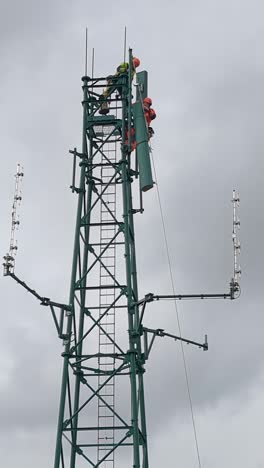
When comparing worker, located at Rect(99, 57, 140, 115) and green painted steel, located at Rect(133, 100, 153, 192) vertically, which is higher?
worker, located at Rect(99, 57, 140, 115)

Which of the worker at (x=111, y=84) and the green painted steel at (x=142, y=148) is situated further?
the worker at (x=111, y=84)

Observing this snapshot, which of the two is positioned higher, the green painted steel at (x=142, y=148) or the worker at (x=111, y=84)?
the worker at (x=111, y=84)

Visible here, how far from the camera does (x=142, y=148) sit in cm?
4916

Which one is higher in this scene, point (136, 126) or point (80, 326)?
point (136, 126)

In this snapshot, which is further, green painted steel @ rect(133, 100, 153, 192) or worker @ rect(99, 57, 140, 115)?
worker @ rect(99, 57, 140, 115)

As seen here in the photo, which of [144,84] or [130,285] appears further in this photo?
[144,84]

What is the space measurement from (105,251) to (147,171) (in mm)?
3890

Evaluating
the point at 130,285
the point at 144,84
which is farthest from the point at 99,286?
the point at 144,84

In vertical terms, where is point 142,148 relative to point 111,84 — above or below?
below

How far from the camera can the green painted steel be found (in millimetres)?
48375

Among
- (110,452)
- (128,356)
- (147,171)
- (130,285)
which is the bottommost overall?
(110,452)

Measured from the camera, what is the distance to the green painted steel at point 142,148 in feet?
159

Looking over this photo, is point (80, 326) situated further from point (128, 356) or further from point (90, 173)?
point (90, 173)

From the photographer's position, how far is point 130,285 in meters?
47.6
